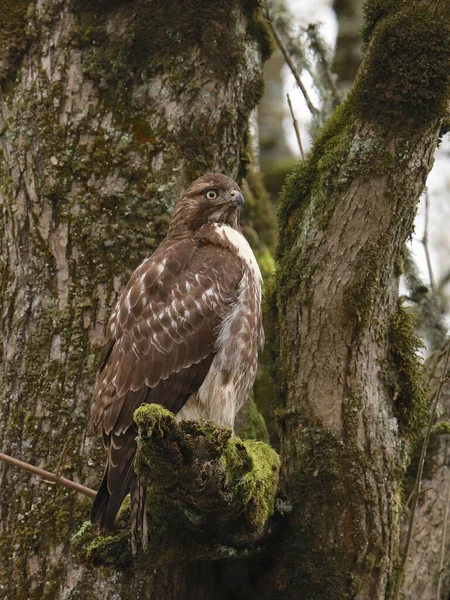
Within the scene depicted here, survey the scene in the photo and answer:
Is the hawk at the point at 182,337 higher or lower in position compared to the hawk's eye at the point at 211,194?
lower

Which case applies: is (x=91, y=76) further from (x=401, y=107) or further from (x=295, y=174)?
(x=401, y=107)

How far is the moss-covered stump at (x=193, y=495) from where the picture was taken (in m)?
3.25

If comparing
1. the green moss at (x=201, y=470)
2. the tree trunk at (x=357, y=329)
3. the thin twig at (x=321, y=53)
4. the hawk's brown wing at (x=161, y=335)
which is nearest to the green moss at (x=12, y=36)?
the hawk's brown wing at (x=161, y=335)

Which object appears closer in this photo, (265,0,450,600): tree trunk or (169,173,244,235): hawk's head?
(265,0,450,600): tree trunk

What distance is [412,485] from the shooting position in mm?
5512

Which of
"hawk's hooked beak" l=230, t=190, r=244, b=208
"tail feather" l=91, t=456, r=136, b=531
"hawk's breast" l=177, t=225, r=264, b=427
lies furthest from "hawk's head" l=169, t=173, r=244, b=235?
"tail feather" l=91, t=456, r=136, b=531

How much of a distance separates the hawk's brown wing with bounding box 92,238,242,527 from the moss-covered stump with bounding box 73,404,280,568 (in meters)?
0.46

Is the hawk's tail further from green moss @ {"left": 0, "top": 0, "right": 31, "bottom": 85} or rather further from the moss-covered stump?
green moss @ {"left": 0, "top": 0, "right": 31, "bottom": 85}

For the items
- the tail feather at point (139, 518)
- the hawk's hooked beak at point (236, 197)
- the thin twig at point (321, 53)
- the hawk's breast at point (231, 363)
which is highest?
the thin twig at point (321, 53)

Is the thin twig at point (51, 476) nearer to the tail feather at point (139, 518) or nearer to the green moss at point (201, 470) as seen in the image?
the tail feather at point (139, 518)

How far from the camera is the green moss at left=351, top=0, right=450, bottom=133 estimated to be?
402 centimetres

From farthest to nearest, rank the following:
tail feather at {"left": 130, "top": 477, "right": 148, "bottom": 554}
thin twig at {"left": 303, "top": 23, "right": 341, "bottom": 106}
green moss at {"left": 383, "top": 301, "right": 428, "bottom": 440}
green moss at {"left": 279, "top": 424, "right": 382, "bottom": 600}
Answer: thin twig at {"left": 303, "top": 23, "right": 341, "bottom": 106}, green moss at {"left": 383, "top": 301, "right": 428, "bottom": 440}, green moss at {"left": 279, "top": 424, "right": 382, "bottom": 600}, tail feather at {"left": 130, "top": 477, "right": 148, "bottom": 554}

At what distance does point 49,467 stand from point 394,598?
6.57 ft

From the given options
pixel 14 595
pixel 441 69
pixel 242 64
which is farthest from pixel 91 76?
pixel 14 595
